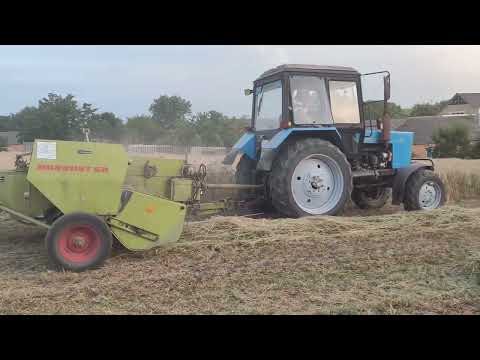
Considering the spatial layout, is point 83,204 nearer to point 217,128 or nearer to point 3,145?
point 217,128

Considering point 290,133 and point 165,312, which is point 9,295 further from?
point 290,133

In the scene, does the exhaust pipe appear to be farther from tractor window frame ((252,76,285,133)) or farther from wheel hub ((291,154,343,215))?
tractor window frame ((252,76,285,133))

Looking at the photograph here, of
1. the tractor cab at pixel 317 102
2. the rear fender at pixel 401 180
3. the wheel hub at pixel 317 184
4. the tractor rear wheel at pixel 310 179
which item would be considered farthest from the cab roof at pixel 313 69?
the rear fender at pixel 401 180

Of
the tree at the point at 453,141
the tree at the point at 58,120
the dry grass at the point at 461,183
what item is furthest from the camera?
the tree at the point at 453,141

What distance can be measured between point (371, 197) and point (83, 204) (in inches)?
214

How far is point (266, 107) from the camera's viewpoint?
7.46 m

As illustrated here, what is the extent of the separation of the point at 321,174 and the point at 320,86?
1387 mm

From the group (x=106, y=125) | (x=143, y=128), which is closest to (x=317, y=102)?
(x=106, y=125)

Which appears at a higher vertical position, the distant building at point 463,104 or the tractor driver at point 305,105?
the distant building at point 463,104

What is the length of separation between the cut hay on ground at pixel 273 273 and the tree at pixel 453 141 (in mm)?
23324

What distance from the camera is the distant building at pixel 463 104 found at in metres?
56.0

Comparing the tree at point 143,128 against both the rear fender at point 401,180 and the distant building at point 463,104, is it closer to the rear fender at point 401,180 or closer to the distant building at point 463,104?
the rear fender at point 401,180

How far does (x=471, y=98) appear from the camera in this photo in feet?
194

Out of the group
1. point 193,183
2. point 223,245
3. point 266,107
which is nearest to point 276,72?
point 266,107
